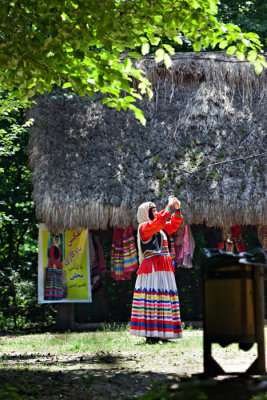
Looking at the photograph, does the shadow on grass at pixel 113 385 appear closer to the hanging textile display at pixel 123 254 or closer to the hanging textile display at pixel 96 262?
the hanging textile display at pixel 123 254

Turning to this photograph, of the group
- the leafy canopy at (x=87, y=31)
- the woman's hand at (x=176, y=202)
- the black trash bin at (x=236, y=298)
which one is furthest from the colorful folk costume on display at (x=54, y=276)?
the black trash bin at (x=236, y=298)

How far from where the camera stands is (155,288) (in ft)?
23.7

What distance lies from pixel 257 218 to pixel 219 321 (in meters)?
6.00

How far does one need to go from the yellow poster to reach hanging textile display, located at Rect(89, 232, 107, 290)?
405mm

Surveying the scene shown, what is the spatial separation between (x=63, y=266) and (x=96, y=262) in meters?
0.72

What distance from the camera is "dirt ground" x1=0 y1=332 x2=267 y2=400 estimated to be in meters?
Answer: 3.78

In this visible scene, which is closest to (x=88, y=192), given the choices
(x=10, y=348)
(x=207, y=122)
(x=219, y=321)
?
(x=207, y=122)

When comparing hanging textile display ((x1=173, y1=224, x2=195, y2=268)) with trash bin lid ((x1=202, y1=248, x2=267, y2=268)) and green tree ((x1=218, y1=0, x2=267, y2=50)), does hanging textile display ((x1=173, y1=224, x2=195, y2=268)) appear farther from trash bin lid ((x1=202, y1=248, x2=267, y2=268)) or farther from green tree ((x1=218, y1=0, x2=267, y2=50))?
trash bin lid ((x1=202, y1=248, x2=267, y2=268))

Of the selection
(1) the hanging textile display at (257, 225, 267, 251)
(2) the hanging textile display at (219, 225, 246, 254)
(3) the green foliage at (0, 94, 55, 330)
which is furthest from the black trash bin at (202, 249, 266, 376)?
(3) the green foliage at (0, 94, 55, 330)

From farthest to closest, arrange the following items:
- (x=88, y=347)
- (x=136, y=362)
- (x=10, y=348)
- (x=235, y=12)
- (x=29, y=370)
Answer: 1. (x=235, y=12)
2. (x=10, y=348)
3. (x=88, y=347)
4. (x=136, y=362)
5. (x=29, y=370)

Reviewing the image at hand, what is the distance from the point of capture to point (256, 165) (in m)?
10.3

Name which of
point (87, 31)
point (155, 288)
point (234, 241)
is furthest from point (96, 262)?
point (87, 31)

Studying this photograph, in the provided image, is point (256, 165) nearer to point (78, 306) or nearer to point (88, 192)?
point (88, 192)

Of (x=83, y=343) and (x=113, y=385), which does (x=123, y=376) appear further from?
(x=83, y=343)
